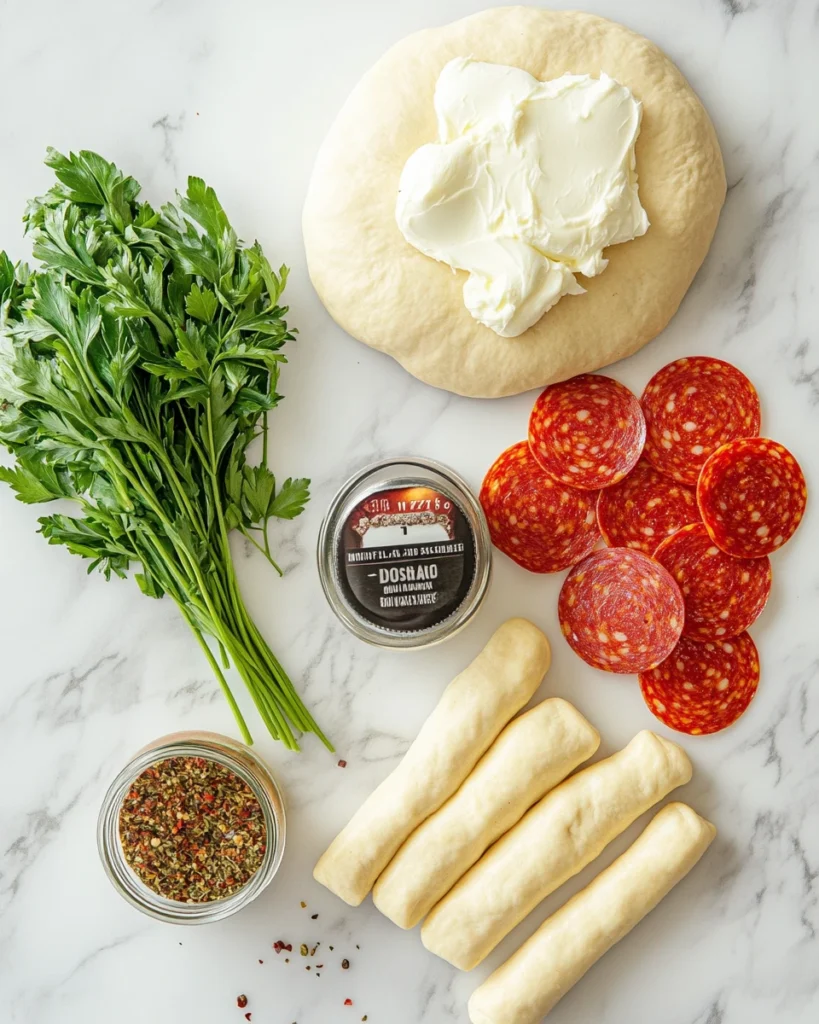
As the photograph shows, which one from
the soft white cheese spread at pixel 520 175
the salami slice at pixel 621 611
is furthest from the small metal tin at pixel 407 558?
the soft white cheese spread at pixel 520 175

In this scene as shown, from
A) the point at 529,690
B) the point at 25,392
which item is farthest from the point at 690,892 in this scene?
the point at 25,392

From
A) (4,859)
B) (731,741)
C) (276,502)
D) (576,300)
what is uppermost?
(576,300)

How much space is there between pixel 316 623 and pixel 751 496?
87 cm

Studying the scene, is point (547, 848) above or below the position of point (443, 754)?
below

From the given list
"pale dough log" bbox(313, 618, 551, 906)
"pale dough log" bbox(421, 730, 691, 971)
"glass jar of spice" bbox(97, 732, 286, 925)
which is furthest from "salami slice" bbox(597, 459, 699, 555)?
"glass jar of spice" bbox(97, 732, 286, 925)

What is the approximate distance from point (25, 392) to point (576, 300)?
3.13 feet

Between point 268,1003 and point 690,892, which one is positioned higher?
point 690,892

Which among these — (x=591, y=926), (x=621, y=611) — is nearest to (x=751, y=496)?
(x=621, y=611)

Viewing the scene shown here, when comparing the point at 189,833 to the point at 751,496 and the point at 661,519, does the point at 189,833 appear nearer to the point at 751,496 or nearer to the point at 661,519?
the point at 661,519

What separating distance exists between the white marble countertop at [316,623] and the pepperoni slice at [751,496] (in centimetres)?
6

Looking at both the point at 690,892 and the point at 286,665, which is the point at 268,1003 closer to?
the point at 286,665

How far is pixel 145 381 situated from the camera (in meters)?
1.49

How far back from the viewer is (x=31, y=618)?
5.51 ft

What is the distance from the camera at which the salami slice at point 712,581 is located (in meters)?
1.66
